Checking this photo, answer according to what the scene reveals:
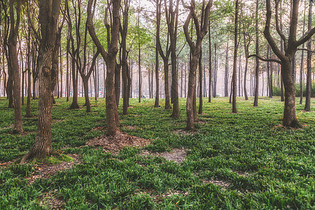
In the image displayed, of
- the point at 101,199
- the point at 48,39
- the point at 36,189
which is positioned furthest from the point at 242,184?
the point at 48,39

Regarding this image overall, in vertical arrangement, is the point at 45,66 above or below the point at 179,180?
above

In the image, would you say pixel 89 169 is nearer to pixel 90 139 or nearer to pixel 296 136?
pixel 90 139

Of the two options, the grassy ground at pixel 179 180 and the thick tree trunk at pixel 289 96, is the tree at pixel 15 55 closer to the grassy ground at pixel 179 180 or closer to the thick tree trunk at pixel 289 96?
the grassy ground at pixel 179 180

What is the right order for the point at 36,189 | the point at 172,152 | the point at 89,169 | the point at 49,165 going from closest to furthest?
the point at 36,189, the point at 89,169, the point at 49,165, the point at 172,152

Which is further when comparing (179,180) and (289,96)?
(289,96)

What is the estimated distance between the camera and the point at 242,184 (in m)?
3.17

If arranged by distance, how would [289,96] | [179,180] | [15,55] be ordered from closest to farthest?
1. [179,180]
2. [15,55]
3. [289,96]

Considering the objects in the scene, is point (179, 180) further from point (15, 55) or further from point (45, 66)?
point (15, 55)

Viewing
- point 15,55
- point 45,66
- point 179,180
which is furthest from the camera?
point 15,55

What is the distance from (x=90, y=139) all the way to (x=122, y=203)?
13.6 feet

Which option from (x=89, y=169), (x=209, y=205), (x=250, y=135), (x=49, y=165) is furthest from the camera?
(x=250, y=135)

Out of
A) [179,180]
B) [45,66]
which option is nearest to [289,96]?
[179,180]

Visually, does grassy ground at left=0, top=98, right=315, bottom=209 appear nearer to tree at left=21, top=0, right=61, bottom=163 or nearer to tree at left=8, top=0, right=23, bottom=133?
tree at left=21, top=0, right=61, bottom=163

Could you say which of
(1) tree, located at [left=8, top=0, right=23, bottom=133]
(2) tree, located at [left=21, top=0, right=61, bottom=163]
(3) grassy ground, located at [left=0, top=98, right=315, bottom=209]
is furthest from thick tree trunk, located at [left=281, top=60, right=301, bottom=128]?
(1) tree, located at [left=8, top=0, right=23, bottom=133]
